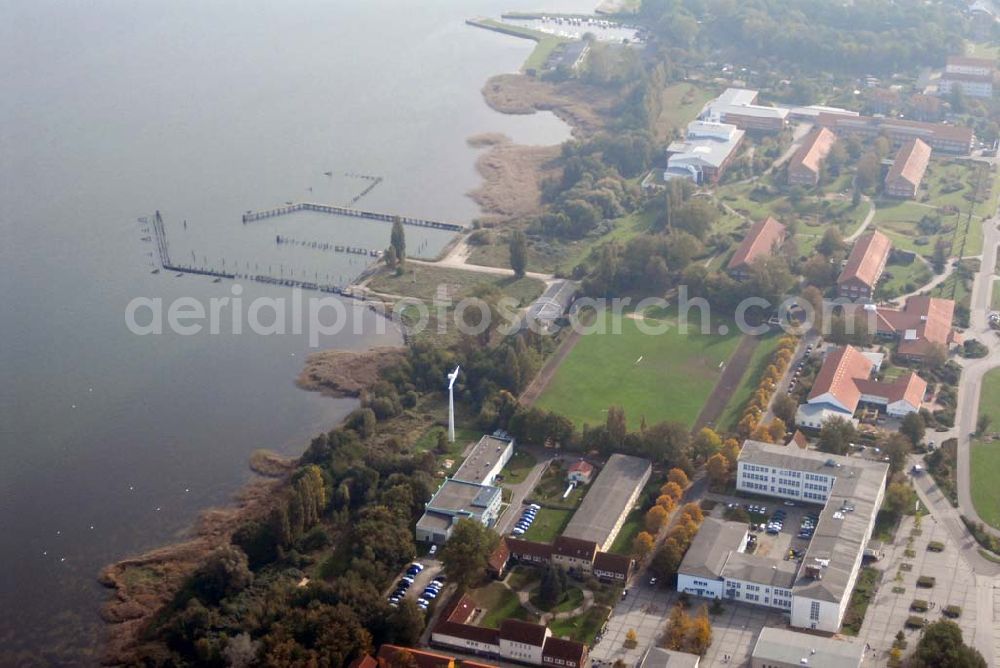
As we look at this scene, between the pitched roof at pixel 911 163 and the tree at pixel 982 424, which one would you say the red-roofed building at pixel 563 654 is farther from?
the pitched roof at pixel 911 163

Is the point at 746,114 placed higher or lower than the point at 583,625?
lower

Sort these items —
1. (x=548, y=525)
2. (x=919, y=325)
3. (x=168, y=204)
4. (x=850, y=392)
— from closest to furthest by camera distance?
1. (x=548, y=525)
2. (x=850, y=392)
3. (x=919, y=325)
4. (x=168, y=204)

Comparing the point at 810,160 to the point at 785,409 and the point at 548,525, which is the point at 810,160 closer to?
the point at 785,409

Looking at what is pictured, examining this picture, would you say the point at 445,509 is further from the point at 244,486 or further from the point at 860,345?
the point at 860,345

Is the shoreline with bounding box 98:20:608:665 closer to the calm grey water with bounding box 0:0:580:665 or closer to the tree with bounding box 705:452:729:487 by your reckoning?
the calm grey water with bounding box 0:0:580:665

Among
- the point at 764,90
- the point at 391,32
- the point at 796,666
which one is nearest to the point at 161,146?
the point at 391,32

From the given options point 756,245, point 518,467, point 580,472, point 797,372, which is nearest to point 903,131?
point 756,245

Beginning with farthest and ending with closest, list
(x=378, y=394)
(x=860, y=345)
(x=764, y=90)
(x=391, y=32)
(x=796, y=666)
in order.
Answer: (x=391, y=32) < (x=764, y=90) < (x=860, y=345) < (x=378, y=394) < (x=796, y=666)

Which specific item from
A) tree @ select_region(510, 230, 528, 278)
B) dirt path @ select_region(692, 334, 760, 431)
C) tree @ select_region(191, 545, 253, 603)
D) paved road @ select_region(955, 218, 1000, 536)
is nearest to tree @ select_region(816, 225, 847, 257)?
paved road @ select_region(955, 218, 1000, 536)
